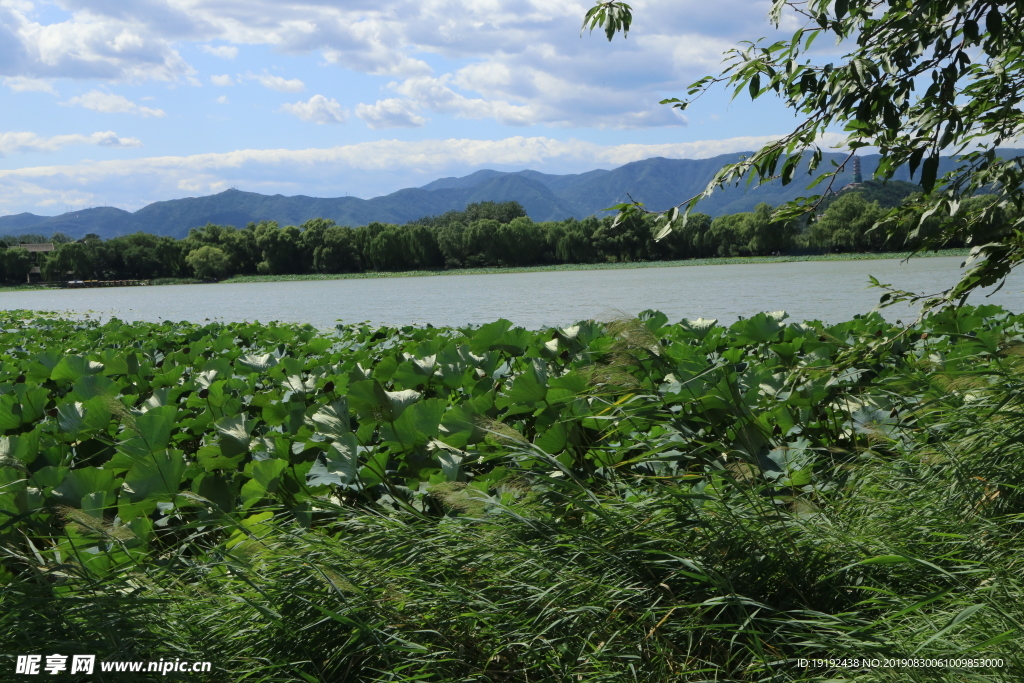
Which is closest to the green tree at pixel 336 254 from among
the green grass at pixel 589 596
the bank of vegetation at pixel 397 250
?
the bank of vegetation at pixel 397 250

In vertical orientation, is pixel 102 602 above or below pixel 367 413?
below

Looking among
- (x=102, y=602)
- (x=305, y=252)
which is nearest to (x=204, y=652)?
(x=102, y=602)

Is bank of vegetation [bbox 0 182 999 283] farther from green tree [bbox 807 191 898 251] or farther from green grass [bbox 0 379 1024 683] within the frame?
green grass [bbox 0 379 1024 683]

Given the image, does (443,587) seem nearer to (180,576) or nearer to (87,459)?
(180,576)

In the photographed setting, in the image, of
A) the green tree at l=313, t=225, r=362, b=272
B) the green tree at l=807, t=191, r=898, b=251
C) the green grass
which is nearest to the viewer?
the green grass

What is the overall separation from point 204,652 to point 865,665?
A: 2.03m

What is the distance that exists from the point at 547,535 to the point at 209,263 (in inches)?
3636

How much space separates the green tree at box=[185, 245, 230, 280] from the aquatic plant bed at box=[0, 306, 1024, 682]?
292ft

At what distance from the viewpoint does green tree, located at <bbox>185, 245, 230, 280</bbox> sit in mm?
86812

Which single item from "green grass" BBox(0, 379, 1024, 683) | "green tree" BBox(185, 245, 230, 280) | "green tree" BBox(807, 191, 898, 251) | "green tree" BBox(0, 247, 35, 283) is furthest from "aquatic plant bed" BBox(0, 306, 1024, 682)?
"green tree" BBox(0, 247, 35, 283)

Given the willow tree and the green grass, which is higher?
the willow tree

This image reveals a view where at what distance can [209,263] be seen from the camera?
87188 millimetres

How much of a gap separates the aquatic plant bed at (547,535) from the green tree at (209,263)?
89.1 m

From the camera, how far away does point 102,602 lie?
241 cm
